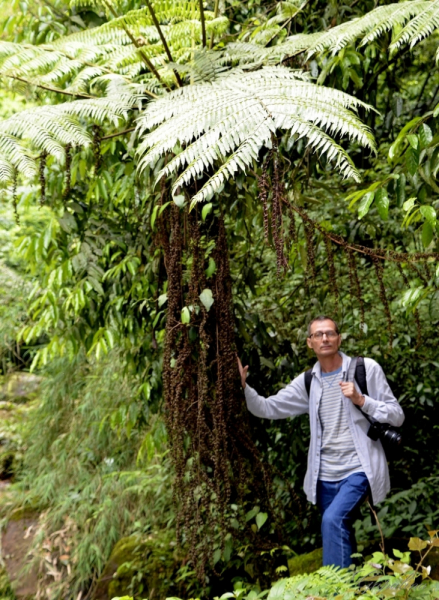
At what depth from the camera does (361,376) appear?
2.86 metres

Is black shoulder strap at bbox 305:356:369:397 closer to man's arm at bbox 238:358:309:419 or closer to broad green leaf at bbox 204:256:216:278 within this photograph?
man's arm at bbox 238:358:309:419

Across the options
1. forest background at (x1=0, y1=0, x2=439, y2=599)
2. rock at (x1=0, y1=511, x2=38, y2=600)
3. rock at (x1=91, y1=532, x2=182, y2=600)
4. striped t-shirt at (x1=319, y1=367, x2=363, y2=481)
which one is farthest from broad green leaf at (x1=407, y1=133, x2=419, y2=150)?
rock at (x1=0, y1=511, x2=38, y2=600)

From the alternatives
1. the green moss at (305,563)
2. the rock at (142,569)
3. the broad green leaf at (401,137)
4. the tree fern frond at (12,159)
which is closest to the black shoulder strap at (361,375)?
the broad green leaf at (401,137)

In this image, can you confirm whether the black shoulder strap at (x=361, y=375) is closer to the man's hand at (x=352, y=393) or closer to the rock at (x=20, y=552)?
the man's hand at (x=352, y=393)

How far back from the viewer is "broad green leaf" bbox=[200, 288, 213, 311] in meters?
2.51

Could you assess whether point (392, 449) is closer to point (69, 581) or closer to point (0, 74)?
point (0, 74)

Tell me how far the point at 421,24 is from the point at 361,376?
1395 mm

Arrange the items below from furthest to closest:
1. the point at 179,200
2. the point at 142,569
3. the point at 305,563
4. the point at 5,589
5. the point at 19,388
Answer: the point at 19,388, the point at 5,589, the point at 142,569, the point at 305,563, the point at 179,200

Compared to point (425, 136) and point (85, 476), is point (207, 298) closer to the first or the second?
point (425, 136)

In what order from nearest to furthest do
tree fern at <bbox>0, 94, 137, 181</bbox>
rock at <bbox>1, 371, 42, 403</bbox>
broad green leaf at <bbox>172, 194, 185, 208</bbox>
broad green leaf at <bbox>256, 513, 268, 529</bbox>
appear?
tree fern at <bbox>0, 94, 137, 181</bbox>, broad green leaf at <bbox>172, 194, 185, 208</bbox>, broad green leaf at <bbox>256, 513, 268, 529</bbox>, rock at <bbox>1, 371, 42, 403</bbox>

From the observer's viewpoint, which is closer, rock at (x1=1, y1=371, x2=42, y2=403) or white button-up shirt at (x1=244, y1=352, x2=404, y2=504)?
white button-up shirt at (x1=244, y1=352, x2=404, y2=504)

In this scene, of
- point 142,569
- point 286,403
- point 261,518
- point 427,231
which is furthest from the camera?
point 142,569

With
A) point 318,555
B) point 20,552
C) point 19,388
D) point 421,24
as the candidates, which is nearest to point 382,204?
point 421,24

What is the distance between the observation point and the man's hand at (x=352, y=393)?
108 inches
